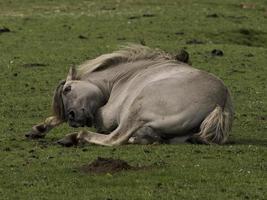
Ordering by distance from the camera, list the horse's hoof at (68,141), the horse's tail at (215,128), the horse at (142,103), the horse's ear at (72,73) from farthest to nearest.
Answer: the horse's ear at (72,73) < the horse's hoof at (68,141) < the horse at (142,103) < the horse's tail at (215,128)

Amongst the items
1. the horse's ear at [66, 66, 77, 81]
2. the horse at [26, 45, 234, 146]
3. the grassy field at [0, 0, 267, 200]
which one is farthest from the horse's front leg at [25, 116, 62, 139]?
the horse's ear at [66, 66, 77, 81]

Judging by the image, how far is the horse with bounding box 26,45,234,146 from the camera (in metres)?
10.6

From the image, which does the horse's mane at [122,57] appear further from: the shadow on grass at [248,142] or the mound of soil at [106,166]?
the mound of soil at [106,166]

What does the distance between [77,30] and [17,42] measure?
2.61 m

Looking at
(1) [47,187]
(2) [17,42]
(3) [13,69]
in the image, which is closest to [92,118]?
(1) [47,187]

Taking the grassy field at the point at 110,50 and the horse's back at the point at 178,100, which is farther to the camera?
the horse's back at the point at 178,100

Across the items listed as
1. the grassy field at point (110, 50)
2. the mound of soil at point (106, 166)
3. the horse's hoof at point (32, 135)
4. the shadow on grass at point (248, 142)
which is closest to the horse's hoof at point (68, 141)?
Result: the grassy field at point (110, 50)

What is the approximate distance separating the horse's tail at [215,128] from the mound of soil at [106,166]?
4.94ft

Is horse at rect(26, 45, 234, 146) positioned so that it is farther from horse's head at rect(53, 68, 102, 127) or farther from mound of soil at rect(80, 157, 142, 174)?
mound of soil at rect(80, 157, 142, 174)

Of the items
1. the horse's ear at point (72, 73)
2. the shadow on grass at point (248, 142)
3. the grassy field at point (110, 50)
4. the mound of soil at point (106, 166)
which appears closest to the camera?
the grassy field at point (110, 50)

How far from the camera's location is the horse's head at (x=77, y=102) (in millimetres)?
11656

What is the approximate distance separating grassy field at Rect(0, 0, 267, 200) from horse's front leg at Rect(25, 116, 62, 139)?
141 mm

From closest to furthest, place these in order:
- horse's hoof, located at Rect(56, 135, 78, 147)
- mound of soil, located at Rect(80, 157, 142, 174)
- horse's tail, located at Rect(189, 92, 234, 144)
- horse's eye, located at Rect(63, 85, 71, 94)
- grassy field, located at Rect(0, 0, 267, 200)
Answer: grassy field, located at Rect(0, 0, 267, 200) < mound of soil, located at Rect(80, 157, 142, 174) < horse's tail, located at Rect(189, 92, 234, 144) < horse's hoof, located at Rect(56, 135, 78, 147) < horse's eye, located at Rect(63, 85, 71, 94)

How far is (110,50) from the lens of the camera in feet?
68.2
